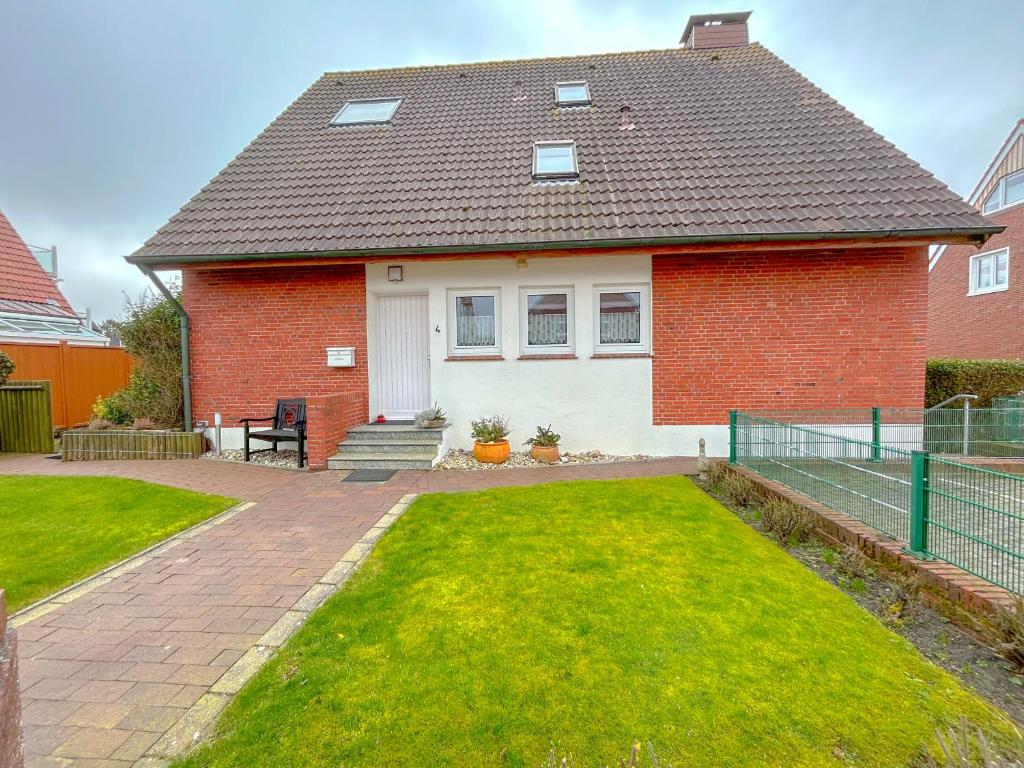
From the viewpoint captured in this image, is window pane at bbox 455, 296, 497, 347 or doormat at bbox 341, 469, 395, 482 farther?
window pane at bbox 455, 296, 497, 347

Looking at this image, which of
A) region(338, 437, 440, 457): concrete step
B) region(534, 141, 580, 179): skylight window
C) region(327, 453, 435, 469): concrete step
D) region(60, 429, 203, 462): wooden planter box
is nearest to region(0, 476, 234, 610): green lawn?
region(60, 429, 203, 462): wooden planter box

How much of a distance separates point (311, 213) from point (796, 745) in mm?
8951

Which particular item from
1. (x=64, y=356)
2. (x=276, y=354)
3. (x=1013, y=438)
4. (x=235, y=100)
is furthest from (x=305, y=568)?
(x=235, y=100)

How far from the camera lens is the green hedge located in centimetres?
812

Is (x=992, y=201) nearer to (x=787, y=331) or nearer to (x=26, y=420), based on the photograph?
(x=787, y=331)

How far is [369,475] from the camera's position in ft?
22.0

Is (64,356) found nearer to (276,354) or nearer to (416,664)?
(276,354)

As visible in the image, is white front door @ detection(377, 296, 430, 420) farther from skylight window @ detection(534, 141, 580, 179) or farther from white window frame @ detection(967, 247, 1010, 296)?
white window frame @ detection(967, 247, 1010, 296)

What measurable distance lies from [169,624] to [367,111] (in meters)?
11.2

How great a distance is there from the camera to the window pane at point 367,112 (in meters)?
10.5

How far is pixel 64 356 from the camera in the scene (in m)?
10.7

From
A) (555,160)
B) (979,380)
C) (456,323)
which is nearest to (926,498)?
(456,323)

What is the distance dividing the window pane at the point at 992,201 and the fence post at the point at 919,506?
19439 millimetres

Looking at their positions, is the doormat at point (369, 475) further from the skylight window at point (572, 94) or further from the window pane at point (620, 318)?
the skylight window at point (572, 94)
